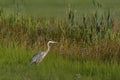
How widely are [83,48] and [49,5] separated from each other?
8840 mm

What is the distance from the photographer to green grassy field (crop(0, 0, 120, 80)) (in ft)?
28.6

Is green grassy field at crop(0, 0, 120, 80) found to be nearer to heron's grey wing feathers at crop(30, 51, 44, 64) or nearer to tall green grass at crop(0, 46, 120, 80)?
tall green grass at crop(0, 46, 120, 80)

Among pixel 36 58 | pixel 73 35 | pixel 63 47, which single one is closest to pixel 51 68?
pixel 36 58

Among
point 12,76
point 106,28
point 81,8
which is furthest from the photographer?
point 81,8

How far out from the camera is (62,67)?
9.07 metres

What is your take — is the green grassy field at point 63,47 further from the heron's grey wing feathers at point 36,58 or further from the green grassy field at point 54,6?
the green grassy field at point 54,6

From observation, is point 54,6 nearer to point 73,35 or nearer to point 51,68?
point 73,35

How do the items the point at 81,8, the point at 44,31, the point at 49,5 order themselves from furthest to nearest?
the point at 49,5
the point at 81,8
the point at 44,31

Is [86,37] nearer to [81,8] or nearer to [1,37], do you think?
[1,37]

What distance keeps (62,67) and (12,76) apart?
1171 mm

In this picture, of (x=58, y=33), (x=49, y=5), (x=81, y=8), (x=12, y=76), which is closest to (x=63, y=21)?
(x=58, y=33)

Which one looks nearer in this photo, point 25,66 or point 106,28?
point 25,66

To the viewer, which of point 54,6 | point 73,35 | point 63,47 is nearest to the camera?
point 63,47

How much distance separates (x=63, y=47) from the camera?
34.1 ft
